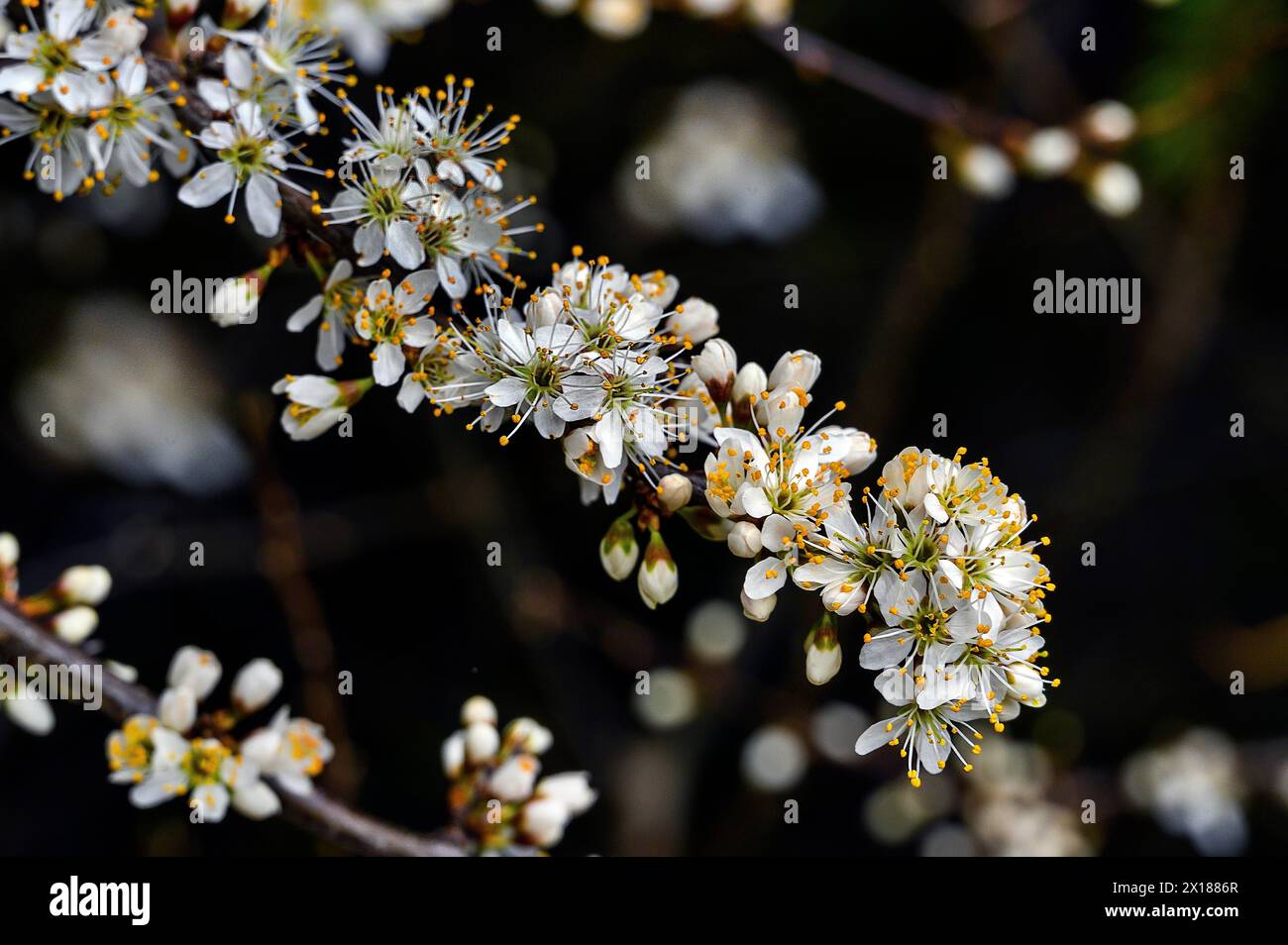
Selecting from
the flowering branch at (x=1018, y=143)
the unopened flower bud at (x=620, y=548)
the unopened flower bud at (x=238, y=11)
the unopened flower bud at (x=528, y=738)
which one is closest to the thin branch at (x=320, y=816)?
the unopened flower bud at (x=528, y=738)

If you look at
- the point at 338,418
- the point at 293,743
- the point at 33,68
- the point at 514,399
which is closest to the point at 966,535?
the point at 514,399

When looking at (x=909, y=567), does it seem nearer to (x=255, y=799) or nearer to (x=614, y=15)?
(x=255, y=799)

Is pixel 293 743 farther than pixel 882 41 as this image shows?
No

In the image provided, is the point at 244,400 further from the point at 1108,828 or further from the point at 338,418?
the point at 1108,828

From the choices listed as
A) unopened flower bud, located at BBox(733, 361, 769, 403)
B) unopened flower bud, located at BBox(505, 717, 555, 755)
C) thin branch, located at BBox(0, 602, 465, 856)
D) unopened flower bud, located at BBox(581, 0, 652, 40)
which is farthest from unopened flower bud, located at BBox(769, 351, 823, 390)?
unopened flower bud, located at BBox(581, 0, 652, 40)
